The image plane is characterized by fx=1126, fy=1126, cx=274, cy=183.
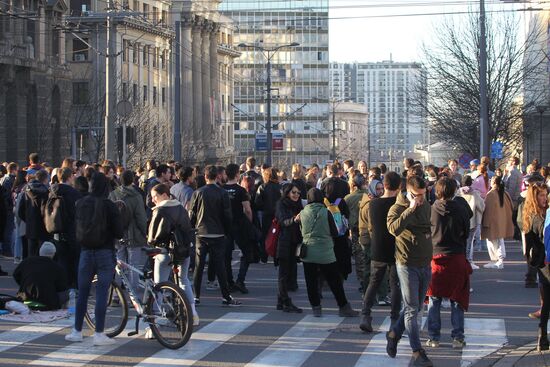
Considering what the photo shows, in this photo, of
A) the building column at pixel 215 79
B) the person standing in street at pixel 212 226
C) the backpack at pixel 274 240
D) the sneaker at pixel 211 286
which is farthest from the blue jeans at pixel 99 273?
the building column at pixel 215 79

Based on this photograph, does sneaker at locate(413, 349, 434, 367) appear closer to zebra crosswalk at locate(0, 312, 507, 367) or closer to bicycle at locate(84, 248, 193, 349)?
zebra crosswalk at locate(0, 312, 507, 367)

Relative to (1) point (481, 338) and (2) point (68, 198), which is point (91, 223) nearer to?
(2) point (68, 198)

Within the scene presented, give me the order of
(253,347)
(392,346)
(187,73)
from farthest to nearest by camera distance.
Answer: (187,73)
(253,347)
(392,346)

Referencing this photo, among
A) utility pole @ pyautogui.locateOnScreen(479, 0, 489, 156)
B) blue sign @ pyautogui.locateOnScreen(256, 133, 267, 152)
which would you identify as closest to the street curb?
utility pole @ pyautogui.locateOnScreen(479, 0, 489, 156)

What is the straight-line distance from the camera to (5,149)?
169 feet

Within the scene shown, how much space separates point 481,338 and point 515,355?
3.94ft

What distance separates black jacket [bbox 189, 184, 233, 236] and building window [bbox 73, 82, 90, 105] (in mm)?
50643

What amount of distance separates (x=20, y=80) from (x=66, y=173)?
39317mm

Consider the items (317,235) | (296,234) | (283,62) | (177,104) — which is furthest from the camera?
(283,62)

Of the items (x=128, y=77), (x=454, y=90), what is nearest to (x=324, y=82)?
(x=128, y=77)

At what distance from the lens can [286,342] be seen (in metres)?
12.4

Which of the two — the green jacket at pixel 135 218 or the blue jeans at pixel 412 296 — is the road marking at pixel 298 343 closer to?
the blue jeans at pixel 412 296

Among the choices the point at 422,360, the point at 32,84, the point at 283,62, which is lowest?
the point at 422,360

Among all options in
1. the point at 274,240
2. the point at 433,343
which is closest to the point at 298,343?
the point at 433,343
